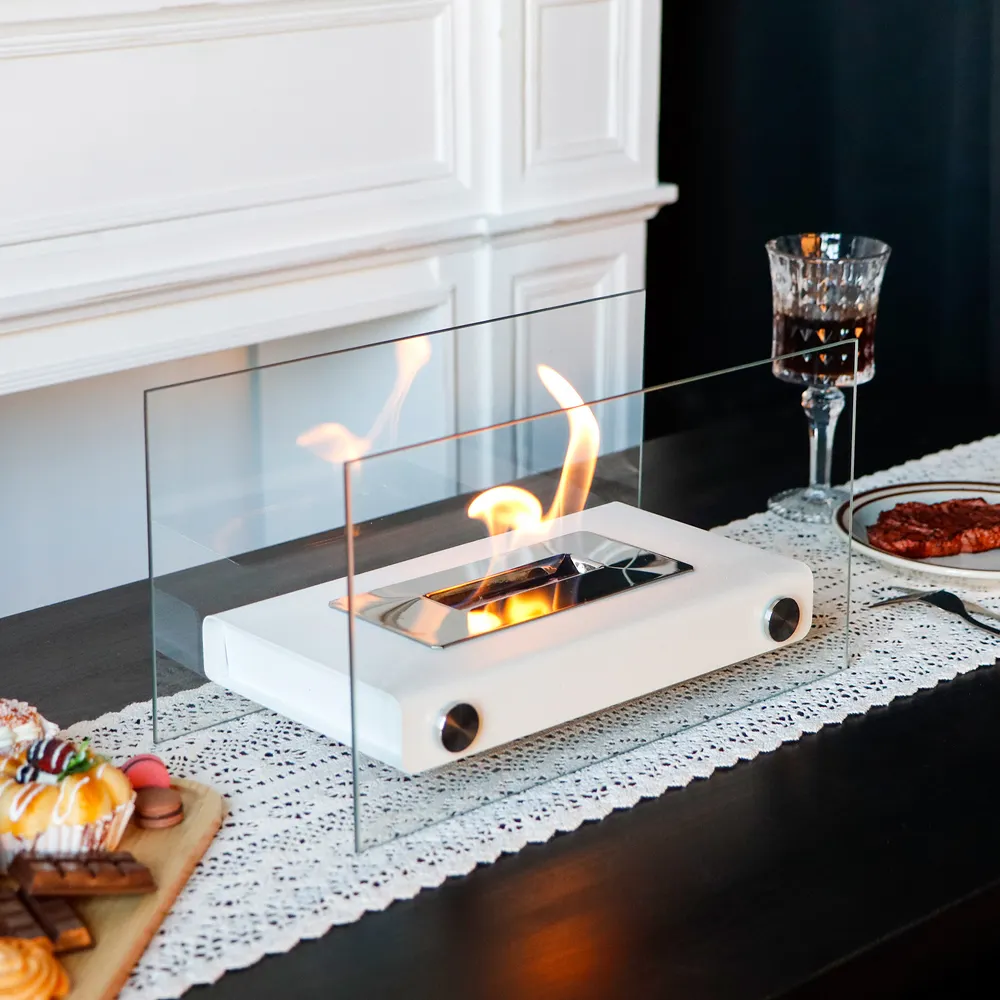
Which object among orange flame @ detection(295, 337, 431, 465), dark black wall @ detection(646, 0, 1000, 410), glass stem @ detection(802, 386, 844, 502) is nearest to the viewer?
orange flame @ detection(295, 337, 431, 465)

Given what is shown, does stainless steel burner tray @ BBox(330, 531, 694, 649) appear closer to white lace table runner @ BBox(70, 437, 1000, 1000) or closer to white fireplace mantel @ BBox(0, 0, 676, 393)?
white lace table runner @ BBox(70, 437, 1000, 1000)

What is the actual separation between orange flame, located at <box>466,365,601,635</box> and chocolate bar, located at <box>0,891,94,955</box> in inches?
11.8

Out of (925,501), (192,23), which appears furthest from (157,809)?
(192,23)

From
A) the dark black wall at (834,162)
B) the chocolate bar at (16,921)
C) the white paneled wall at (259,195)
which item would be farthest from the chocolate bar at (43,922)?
the dark black wall at (834,162)

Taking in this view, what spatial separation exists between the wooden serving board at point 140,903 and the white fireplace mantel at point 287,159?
3.22ft

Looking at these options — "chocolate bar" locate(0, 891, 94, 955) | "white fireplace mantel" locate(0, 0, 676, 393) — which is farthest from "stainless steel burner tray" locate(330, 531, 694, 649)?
"white fireplace mantel" locate(0, 0, 676, 393)

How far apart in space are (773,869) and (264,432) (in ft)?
1.51

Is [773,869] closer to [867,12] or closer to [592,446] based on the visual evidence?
[592,446]

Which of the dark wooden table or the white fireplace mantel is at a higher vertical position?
the white fireplace mantel

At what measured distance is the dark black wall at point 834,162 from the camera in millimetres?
2707

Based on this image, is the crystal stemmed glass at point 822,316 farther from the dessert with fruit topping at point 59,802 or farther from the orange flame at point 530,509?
the dessert with fruit topping at point 59,802

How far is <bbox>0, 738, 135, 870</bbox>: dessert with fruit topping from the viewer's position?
32.3 inches

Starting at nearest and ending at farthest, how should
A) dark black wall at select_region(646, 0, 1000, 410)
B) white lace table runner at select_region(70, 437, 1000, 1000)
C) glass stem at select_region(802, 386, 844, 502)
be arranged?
white lace table runner at select_region(70, 437, 1000, 1000), glass stem at select_region(802, 386, 844, 502), dark black wall at select_region(646, 0, 1000, 410)

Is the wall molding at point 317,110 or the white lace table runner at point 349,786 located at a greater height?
the wall molding at point 317,110
